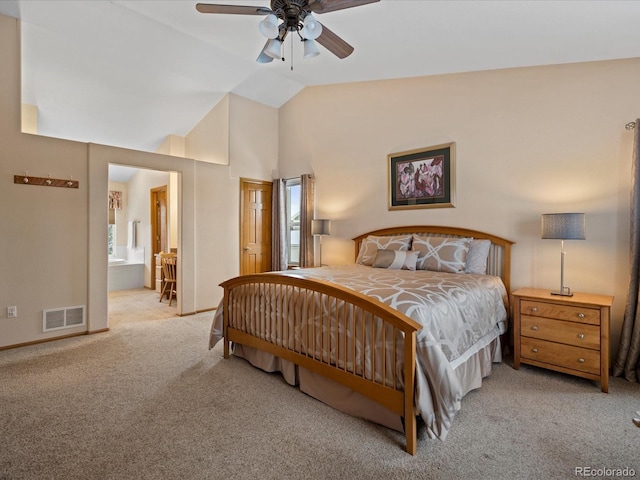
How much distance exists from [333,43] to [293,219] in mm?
3658

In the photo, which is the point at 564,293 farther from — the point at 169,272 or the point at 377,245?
the point at 169,272

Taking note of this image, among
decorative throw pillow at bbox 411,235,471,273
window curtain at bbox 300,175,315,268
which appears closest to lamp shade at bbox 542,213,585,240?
decorative throw pillow at bbox 411,235,471,273

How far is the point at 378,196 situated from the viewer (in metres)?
4.56

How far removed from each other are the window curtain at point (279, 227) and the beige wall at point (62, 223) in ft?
3.64

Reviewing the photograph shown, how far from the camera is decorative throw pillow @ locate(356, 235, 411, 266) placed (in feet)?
12.9

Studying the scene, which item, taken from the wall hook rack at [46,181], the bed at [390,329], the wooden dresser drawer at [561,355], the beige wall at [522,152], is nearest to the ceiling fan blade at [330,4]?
the bed at [390,329]

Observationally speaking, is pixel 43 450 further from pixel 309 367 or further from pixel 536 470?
pixel 536 470

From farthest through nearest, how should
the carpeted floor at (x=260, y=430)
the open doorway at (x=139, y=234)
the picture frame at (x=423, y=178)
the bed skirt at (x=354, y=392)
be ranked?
1. the open doorway at (x=139, y=234)
2. the picture frame at (x=423, y=178)
3. the bed skirt at (x=354, y=392)
4. the carpeted floor at (x=260, y=430)

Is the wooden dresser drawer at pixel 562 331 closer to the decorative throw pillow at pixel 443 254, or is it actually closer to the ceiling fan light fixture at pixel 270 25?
the decorative throw pillow at pixel 443 254

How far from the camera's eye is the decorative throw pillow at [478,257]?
3.36 metres

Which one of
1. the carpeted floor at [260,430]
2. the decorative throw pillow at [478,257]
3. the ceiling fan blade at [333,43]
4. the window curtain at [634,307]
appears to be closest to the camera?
the carpeted floor at [260,430]

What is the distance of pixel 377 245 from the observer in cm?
412

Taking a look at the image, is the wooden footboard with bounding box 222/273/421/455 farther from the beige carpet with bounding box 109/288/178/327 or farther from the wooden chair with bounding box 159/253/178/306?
→ the wooden chair with bounding box 159/253/178/306

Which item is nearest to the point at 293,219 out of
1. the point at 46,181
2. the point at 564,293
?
the point at 46,181
